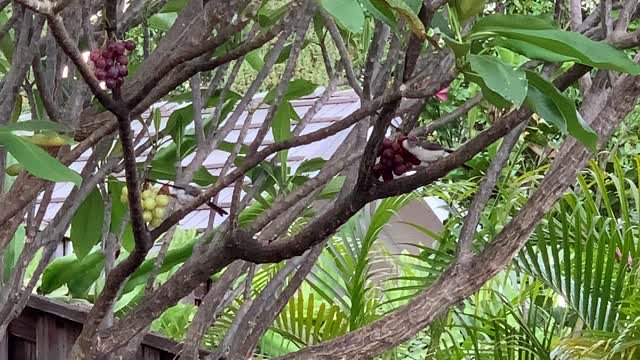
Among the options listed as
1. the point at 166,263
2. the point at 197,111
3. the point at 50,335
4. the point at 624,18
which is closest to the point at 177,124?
the point at 197,111

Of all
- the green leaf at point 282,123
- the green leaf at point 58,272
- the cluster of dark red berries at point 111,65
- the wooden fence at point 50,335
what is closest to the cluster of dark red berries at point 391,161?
the cluster of dark red berries at point 111,65

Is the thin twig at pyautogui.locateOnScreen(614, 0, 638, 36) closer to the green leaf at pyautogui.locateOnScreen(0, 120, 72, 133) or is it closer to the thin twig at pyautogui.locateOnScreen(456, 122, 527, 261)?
the thin twig at pyautogui.locateOnScreen(456, 122, 527, 261)

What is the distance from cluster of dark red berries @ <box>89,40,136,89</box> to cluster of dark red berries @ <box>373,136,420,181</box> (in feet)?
0.79

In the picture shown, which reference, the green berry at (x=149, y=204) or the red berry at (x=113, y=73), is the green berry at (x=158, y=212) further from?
the red berry at (x=113, y=73)

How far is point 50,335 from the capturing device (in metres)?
1.83

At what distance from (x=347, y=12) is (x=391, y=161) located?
0.94ft

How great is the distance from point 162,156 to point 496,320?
3.08 ft

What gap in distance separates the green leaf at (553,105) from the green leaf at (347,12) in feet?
0.56

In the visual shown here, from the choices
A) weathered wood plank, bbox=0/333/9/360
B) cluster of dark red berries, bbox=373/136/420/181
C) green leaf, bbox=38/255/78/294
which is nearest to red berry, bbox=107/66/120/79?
cluster of dark red berries, bbox=373/136/420/181

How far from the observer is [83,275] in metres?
1.52

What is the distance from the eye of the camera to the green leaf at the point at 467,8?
624 millimetres

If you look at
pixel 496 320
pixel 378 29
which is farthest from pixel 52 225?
pixel 496 320

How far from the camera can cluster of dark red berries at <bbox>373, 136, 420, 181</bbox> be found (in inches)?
30.6

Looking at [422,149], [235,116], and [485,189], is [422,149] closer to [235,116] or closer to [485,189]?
[485,189]
